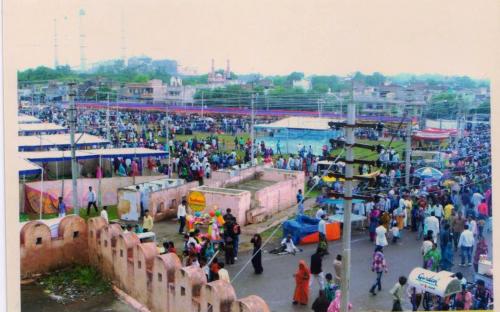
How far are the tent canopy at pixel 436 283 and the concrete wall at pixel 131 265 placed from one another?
8.52ft

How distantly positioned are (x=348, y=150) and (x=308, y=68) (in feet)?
12.0

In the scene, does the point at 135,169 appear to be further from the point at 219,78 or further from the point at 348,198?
the point at 348,198

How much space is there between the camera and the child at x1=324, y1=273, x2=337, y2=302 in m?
8.57

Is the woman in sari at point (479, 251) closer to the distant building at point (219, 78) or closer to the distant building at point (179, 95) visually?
the distant building at point (219, 78)

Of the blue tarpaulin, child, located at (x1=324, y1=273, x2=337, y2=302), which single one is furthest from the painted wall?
child, located at (x1=324, y1=273, x2=337, y2=302)

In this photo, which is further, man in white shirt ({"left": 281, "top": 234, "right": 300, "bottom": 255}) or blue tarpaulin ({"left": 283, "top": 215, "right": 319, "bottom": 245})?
blue tarpaulin ({"left": 283, "top": 215, "right": 319, "bottom": 245})

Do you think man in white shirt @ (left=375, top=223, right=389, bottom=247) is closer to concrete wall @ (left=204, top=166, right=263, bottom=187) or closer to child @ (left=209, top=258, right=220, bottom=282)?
child @ (left=209, top=258, right=220, bottom=282)

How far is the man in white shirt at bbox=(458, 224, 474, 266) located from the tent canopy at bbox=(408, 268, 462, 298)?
1.66m

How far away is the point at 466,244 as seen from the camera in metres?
10.2

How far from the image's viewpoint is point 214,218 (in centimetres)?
1187

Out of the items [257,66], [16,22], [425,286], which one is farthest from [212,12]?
[425,286]

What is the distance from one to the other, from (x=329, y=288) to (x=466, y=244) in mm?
2737

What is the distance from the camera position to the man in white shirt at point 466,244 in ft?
33.3

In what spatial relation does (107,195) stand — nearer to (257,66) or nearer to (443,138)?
(257,66)
